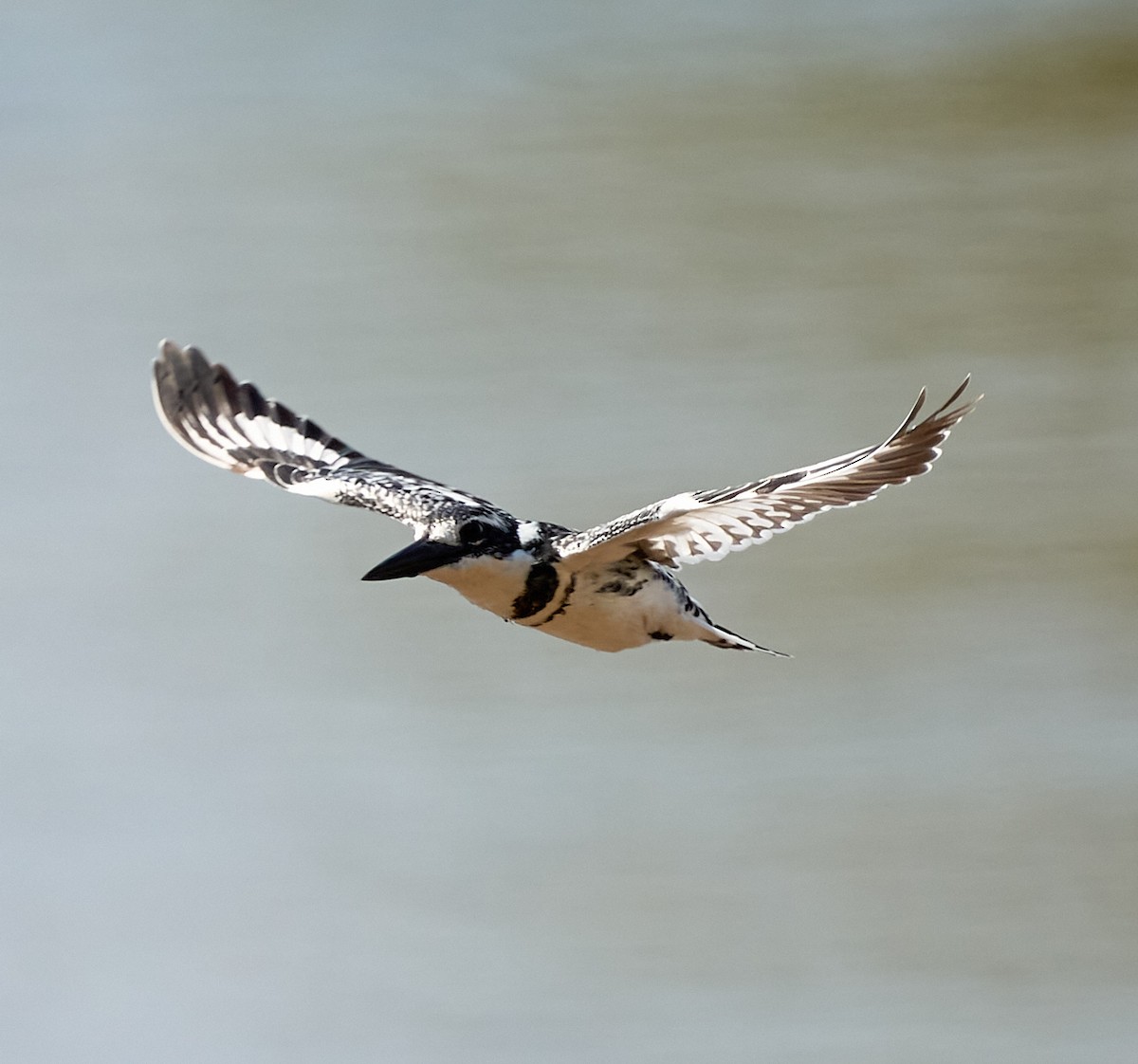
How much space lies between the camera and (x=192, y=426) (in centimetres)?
265

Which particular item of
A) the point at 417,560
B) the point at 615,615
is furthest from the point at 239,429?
the point at 615,615

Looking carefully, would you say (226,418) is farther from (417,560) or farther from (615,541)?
(615,541)

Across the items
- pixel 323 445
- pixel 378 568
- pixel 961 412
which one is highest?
pixel 323 445

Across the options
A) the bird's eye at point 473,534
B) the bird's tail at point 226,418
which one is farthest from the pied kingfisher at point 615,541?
the bird's tail at point 226,418

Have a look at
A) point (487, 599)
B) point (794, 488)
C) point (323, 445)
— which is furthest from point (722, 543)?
point (323, 445)

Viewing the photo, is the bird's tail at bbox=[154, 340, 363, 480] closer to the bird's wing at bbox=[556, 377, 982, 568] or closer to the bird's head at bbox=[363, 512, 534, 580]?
the bird's head at bbox=[363, 512, 534, 580]

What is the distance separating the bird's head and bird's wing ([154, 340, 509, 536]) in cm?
43

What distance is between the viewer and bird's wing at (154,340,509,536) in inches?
99.0

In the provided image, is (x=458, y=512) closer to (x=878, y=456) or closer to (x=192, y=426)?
(x=878, y=456)

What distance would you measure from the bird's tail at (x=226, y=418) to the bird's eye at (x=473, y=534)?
69 cm

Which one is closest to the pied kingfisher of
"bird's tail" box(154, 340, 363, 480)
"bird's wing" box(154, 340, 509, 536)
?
"bird's wing" box(154, 340, 509, 536)

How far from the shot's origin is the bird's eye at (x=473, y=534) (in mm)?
1946

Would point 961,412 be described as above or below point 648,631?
above

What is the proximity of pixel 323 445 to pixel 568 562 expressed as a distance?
2.80ft
